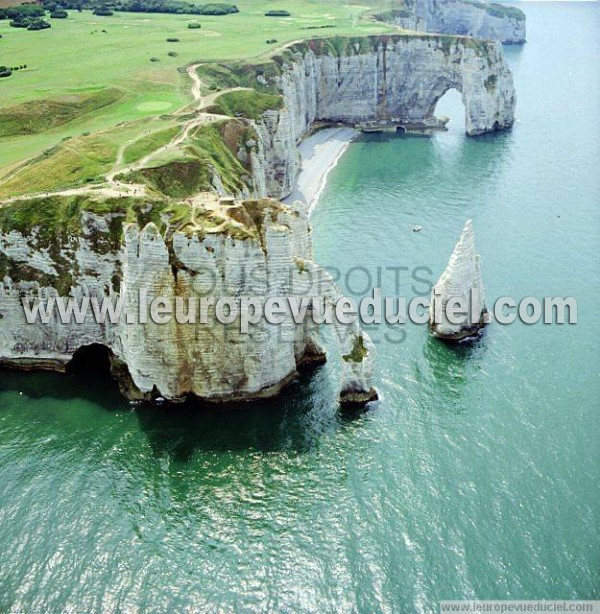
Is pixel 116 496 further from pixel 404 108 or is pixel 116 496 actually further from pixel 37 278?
pixel 404 108

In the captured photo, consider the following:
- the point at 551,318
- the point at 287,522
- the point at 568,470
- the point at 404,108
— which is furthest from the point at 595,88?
the point at 287,522

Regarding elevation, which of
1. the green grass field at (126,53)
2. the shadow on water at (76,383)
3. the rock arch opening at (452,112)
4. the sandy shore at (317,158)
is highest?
the green grass field at (126,53)

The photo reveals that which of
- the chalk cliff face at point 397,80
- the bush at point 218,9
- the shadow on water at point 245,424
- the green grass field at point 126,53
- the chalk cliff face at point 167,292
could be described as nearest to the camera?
the chalk cliff face at point 167,292

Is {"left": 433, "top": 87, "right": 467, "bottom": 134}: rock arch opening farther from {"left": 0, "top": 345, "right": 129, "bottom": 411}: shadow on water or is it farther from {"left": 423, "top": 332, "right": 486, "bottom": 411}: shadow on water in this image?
{"left": 0, "top": 345, "right": 129, "bottom": 411}: shadow on water

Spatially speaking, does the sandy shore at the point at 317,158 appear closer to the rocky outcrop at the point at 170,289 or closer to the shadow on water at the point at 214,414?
the rocky outcrop at the point at 170,289

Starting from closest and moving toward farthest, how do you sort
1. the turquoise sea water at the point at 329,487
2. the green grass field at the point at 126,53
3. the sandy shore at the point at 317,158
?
1. the turquoise sea water at the point at 329,487
2. the green grass field at the point at 126,53
3. the sandy shore at the point at 317,158

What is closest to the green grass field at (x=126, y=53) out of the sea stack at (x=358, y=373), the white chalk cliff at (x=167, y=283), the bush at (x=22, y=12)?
the bush at (x=22, y=12)

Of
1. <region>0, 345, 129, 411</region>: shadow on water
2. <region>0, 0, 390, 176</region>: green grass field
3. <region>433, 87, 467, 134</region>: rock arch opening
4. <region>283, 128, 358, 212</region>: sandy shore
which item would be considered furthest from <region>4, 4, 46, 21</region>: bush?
<region>0, 345, 129, 411</region>: shadow on water
